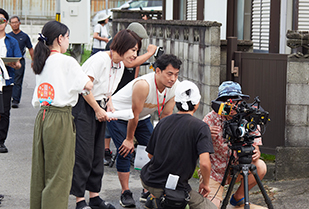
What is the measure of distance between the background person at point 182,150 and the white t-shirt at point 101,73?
1.00 m

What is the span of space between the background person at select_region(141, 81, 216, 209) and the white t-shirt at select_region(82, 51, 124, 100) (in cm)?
100

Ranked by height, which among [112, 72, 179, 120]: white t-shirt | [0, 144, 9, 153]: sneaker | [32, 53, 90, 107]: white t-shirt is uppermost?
[32, 53, 90, 107]: white t-shirt

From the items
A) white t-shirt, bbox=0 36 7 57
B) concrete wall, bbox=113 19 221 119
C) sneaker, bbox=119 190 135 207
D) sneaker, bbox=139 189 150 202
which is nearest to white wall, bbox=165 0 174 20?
concrete wall, bbox=113 19 221 119

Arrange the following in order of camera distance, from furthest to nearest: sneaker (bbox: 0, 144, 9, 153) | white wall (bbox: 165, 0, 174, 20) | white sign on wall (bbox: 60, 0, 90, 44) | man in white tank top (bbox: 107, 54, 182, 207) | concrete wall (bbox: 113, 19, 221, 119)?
white sign on wall (bbox: 60, 0, 90, 44) → white wall (bbox: 165, 0, 174, 20) → sneaker (bbox: 0, 144, 9, 153) → concrete wall (bbox: 113, 19, 221, 119) → man in white tank top (bbox: 107, 54, 182, 207)

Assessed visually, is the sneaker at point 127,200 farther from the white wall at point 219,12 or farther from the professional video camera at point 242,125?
the white wall at point 219,12

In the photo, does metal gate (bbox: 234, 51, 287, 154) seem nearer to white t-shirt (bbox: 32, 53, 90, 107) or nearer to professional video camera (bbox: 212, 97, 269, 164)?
professional video camera (bbox: 212, 97, 269, 164)

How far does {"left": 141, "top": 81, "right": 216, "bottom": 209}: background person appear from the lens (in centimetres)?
410

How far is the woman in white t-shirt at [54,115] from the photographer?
14.2ft

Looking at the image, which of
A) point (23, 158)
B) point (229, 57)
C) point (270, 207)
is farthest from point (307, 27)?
point (23, 158)

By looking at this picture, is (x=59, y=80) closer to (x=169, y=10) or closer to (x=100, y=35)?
(x=169, y=10)

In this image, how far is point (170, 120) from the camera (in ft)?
14.0

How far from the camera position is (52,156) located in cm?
436

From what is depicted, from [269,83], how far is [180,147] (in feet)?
9.18

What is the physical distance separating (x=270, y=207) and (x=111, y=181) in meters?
2.57
